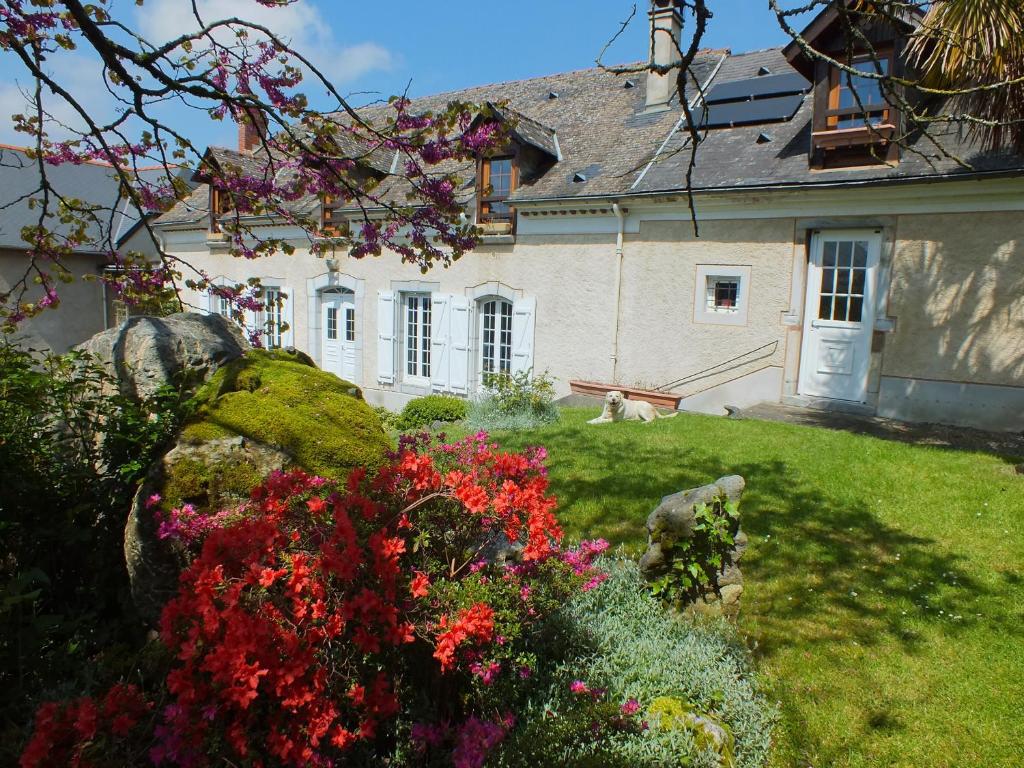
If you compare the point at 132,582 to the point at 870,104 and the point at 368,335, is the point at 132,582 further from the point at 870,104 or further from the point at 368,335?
the point at 368,335

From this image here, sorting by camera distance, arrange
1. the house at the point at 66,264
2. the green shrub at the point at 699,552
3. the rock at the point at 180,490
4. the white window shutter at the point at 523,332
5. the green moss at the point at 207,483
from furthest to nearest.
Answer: the house at the point at 66,264
the white window shutter at the point at 523,332
the green shrub at the point at 699,552
the green moss at the point at 207,483
the rock at the point at 180,490

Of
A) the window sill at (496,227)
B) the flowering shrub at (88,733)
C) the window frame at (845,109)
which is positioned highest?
the window frame at (845,109)

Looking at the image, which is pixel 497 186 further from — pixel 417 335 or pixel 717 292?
pixel 717 292

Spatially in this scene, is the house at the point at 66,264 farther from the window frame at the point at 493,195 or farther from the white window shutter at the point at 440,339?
the window frame at the point at 493,195

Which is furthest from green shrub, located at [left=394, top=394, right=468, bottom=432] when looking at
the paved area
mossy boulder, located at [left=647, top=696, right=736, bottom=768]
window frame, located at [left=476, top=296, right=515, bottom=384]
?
mossy boulder, located at [left=647, top=696, right=736, bottom=768]

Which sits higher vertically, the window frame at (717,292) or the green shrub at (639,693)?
the window frame at (717,292)

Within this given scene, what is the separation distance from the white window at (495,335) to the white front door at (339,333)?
3545 millimetres

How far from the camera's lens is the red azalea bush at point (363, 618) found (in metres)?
2.08

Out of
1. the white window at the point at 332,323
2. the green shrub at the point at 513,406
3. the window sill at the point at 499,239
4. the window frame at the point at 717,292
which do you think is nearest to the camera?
the green shrub at the point at 513,406

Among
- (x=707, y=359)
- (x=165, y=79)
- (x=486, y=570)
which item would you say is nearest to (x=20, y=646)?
(x=486, y=570)

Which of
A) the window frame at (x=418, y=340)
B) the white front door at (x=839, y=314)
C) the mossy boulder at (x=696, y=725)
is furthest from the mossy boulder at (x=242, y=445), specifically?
the window frame at (x=418, y=340)

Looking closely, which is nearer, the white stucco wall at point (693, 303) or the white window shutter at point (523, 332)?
the white stucco wall at point (693, 303)

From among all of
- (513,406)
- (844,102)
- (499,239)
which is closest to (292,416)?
(513,406)

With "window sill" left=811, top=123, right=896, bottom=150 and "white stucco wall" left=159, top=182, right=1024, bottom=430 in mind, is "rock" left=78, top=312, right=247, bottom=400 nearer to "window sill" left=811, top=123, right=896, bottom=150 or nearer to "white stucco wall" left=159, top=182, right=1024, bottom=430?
"white stucco wall" left=159, top=182, right=1024, bottom=430
